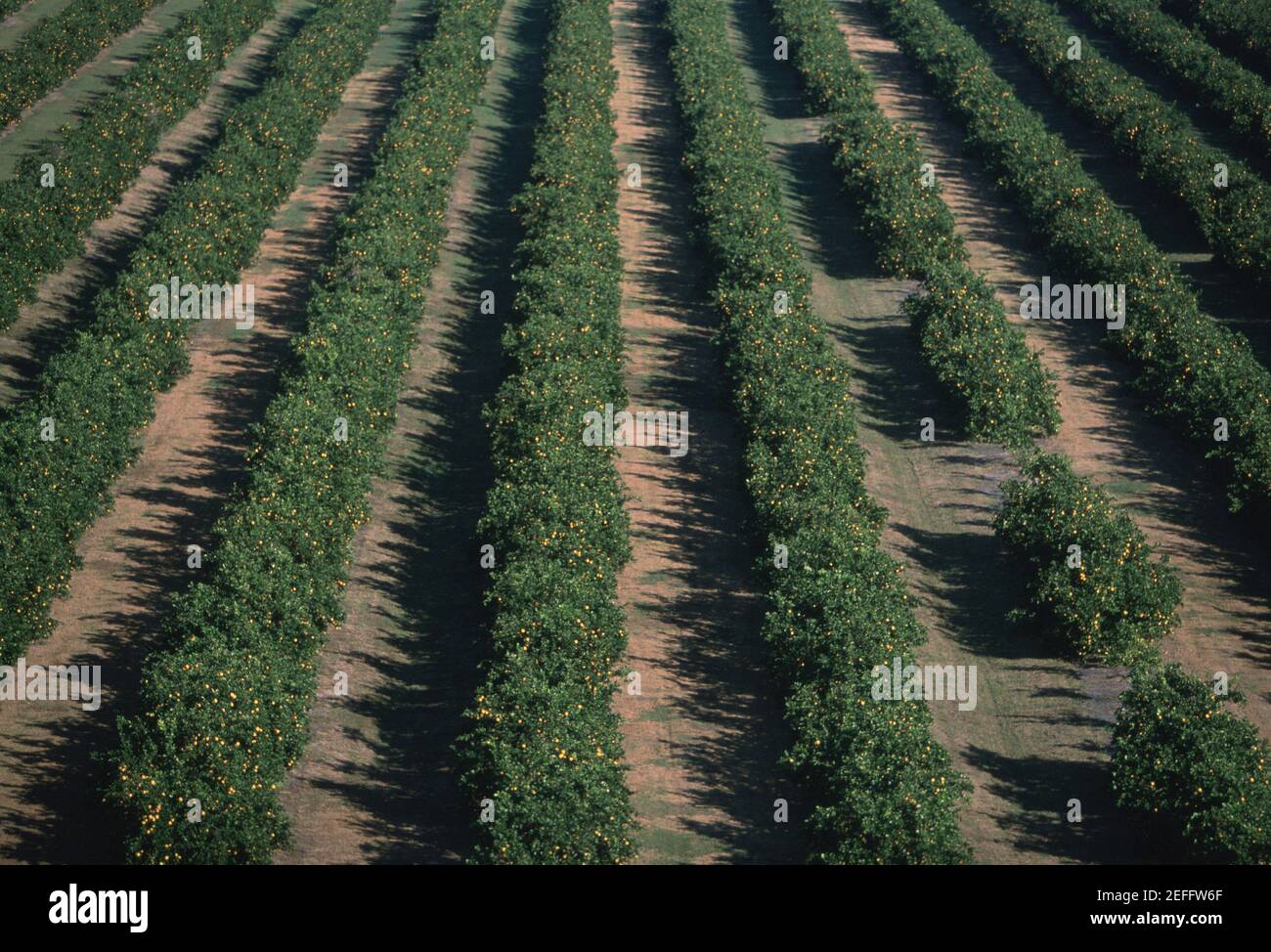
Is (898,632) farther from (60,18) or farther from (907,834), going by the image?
(60,18)

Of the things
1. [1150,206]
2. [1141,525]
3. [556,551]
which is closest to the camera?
[556,551]

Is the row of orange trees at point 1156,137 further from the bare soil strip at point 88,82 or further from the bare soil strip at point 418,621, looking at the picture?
the bare soil strip at point 88,82

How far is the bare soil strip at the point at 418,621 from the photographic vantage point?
2523cm

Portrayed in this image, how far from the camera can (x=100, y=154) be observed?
152ft

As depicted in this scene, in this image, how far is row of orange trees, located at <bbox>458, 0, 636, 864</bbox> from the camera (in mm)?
23266

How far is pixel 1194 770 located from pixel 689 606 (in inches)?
425

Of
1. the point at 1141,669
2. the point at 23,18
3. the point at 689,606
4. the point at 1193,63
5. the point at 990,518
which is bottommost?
the point at 689,606

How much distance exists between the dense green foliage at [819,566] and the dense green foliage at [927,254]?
3.00m

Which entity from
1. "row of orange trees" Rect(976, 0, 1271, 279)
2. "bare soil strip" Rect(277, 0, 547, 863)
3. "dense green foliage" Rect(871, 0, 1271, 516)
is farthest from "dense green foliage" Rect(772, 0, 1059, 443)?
"bare soil strip" Rect(277, 0, 547, 863)

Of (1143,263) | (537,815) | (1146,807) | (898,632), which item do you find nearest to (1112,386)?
(1143,263)

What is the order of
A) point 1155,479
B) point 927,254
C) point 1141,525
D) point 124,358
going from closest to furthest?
point 1141,525 → point 1155,479 → point 124,358 → point 927,254

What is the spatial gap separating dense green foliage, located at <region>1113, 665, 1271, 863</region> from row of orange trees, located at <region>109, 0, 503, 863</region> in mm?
14188

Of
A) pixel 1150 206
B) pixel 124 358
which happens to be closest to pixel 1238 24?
pixel 1150 206

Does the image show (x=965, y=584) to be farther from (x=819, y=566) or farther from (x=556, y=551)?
(x=556, y=551)
